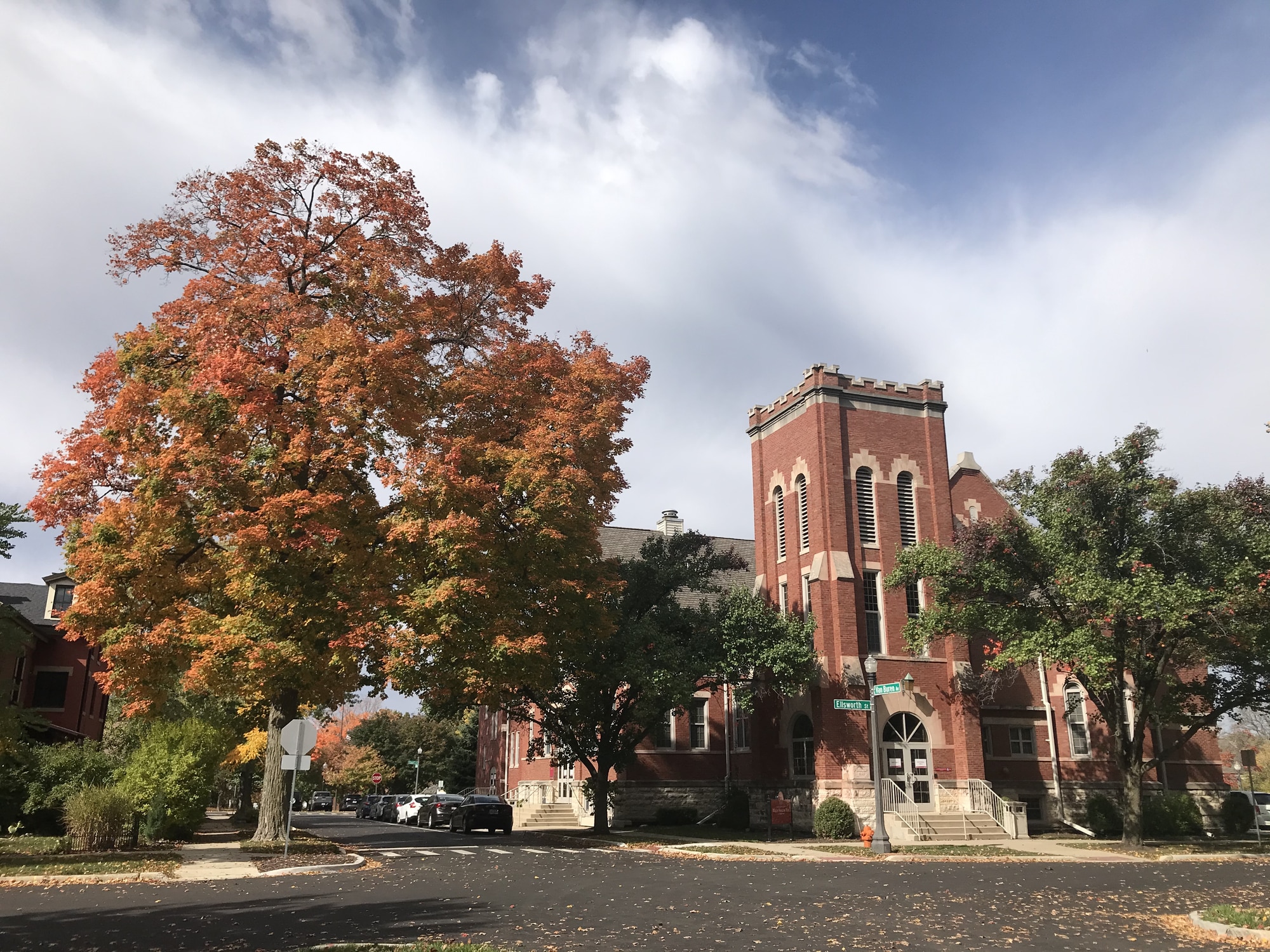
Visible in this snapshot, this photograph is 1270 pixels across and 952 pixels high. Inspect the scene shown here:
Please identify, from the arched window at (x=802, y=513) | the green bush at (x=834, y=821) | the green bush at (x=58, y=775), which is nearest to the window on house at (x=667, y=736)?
the arched window at (x=802, y=513)

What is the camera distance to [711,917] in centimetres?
1205

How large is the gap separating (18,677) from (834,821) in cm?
3185

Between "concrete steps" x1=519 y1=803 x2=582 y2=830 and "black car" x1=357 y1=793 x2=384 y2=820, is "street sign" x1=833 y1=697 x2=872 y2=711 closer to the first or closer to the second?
"concrete steps" x1=519 y1=803 x2=582 y2=830

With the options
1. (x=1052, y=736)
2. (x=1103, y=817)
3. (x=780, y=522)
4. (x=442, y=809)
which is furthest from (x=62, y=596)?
(x=1103, y=817)

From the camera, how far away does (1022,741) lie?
34312 mm

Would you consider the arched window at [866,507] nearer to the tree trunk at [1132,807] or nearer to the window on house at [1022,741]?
the window on house at [1022,741]

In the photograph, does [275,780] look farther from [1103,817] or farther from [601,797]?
[1103,817]

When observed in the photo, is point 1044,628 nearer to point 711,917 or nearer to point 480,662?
point 480,662

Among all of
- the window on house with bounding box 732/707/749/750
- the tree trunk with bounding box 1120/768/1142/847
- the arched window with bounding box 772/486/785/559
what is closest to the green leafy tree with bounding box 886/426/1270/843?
the tree trunk with bounding box 1120/768/1142/847

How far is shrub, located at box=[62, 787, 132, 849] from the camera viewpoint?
1945 cm

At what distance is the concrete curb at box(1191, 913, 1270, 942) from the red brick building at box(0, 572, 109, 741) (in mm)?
38342

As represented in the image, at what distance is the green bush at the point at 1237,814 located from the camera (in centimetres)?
3447

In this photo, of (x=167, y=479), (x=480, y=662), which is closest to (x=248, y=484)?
(x=167, y=479)

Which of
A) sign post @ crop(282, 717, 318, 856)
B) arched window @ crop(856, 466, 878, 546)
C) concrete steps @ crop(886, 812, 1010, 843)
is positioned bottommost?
concrete steps @ crop(886, 812, 1010, 843)
